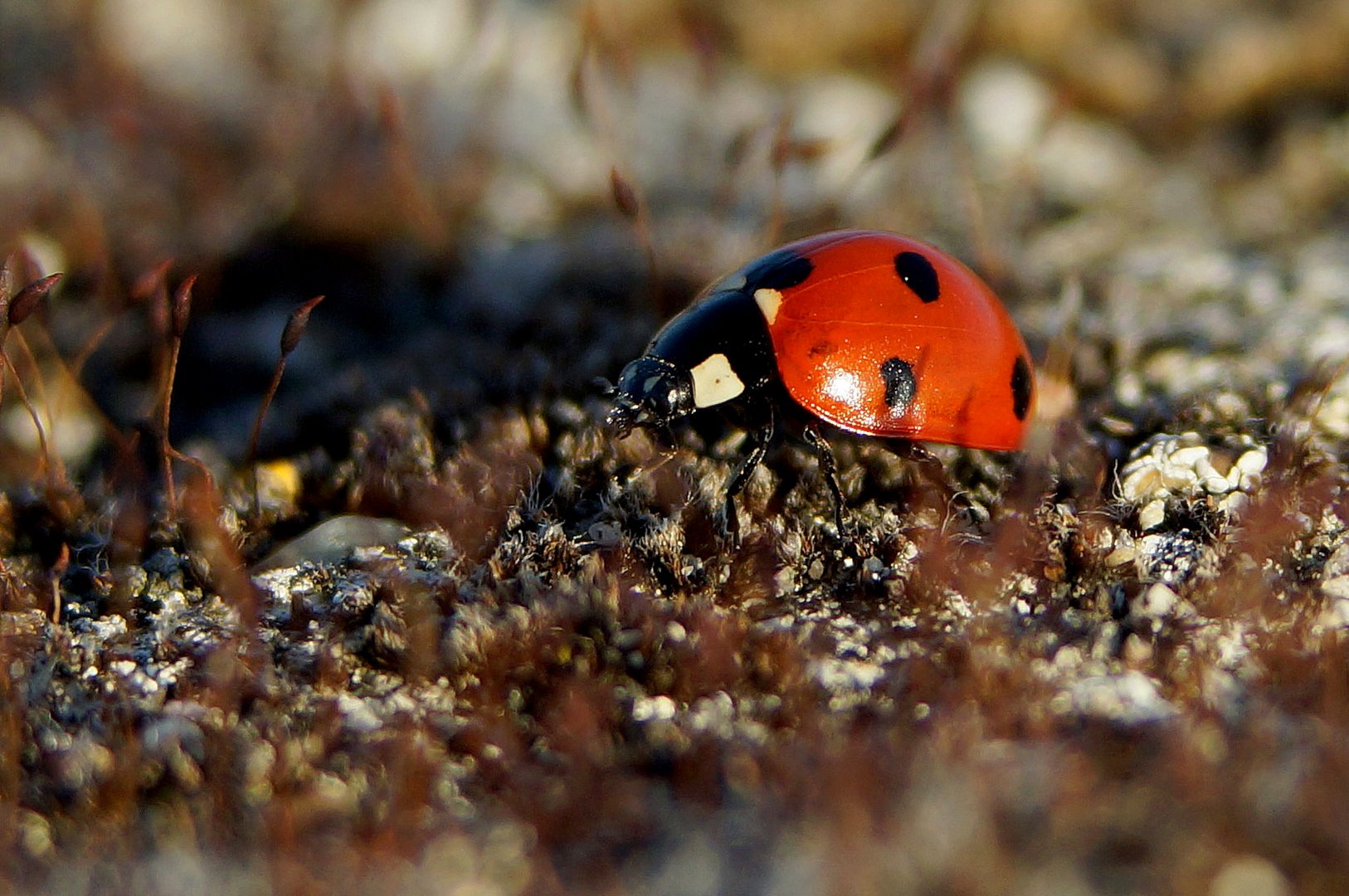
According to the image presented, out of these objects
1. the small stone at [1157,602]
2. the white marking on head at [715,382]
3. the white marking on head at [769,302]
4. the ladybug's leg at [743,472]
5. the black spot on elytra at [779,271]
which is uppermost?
the black spot on elytra at [779,271]

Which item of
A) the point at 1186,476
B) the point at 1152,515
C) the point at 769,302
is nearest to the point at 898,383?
the point at 769,302

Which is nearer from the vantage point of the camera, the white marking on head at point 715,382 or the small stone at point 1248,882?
the small stone at point 1248,882

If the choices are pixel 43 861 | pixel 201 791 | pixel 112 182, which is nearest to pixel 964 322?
pixel 201 791

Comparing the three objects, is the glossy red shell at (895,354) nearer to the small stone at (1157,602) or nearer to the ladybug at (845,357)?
the ladybug at (845,357)

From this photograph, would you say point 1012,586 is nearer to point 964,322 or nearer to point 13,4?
point 964,322

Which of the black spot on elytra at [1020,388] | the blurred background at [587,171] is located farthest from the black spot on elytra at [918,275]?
the blurred background at [587,171]

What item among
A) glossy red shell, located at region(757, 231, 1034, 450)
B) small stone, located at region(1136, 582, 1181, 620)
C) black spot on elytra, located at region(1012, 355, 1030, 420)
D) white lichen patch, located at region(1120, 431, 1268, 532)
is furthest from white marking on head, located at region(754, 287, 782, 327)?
small stone, located at region(1136, 582, 1181, 620)

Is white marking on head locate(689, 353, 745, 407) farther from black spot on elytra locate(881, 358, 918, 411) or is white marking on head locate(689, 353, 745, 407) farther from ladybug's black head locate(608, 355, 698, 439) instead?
black spot on elytra locate(881, 358, 918, 411)
